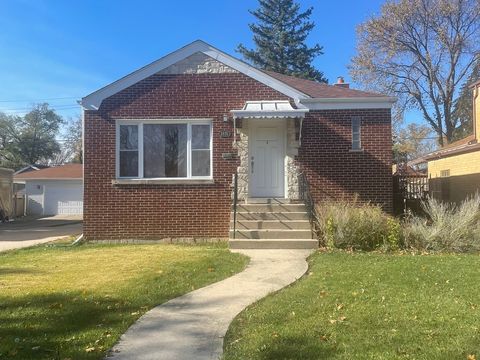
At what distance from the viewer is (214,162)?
12766 millimetres

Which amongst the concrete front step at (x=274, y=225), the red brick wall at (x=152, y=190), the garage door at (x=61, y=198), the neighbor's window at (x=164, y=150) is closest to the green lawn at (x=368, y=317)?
the concrete front step at (x=274, y=225)

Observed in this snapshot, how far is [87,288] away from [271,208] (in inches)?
223

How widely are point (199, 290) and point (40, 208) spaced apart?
1069 inches

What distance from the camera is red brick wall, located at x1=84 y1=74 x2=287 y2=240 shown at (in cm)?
1265

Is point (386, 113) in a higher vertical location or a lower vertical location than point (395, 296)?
higher

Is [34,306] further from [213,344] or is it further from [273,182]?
[273,182]

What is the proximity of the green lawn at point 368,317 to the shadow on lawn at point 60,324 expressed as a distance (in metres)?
1.31

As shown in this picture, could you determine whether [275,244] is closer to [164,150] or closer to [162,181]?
[162,181]

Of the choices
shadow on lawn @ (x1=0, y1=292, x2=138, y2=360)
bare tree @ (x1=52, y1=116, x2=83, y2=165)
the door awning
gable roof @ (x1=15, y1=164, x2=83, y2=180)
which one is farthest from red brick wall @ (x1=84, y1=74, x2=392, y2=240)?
bare tree @ (x1=52, y1=116, x2=83, y2=165)

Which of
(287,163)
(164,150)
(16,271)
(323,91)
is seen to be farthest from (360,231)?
(16,271)

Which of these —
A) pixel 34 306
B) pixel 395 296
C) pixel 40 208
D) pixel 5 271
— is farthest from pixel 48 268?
pixel 40 208

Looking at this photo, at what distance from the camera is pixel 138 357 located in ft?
14.4

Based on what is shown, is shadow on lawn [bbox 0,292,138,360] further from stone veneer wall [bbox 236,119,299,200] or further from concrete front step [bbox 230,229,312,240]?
stone veneer wall [bbox 236,119,299,200]

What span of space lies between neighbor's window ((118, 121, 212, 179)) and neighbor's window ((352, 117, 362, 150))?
3812mm
